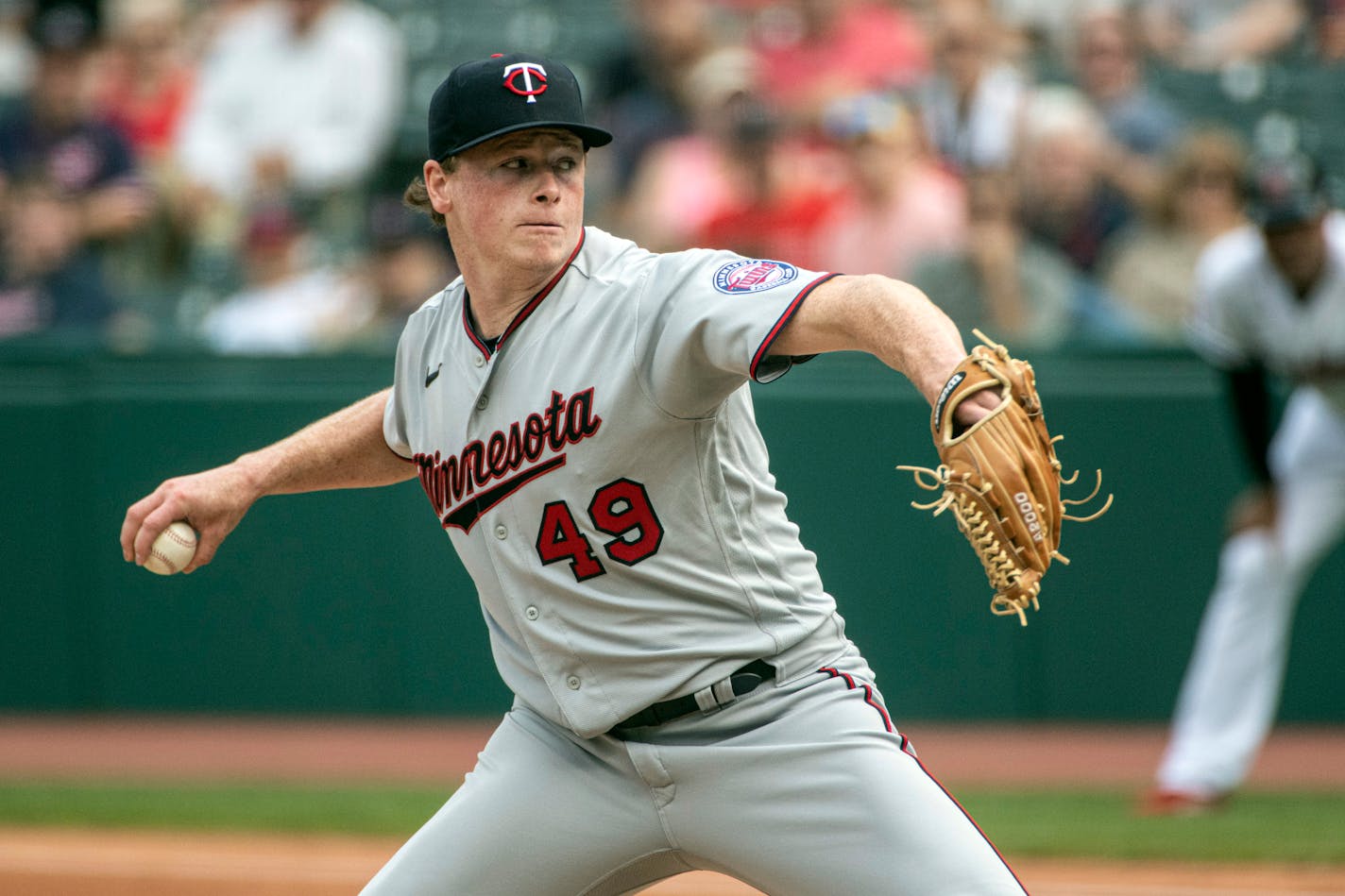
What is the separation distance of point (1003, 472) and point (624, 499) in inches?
28.9

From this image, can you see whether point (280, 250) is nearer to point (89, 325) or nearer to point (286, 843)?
point (89, 325)

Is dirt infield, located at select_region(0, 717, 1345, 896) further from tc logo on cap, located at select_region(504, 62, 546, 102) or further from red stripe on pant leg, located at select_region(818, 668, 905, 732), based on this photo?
tc logo on cap, located at select_region(504, 62, 546, 102)

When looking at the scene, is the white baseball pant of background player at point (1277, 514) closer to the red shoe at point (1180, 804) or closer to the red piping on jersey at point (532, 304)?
the red shoe at point (1180, 804)

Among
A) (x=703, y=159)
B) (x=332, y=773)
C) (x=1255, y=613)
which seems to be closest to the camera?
(x=1255, y=613)

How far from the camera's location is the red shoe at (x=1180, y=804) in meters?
5.59

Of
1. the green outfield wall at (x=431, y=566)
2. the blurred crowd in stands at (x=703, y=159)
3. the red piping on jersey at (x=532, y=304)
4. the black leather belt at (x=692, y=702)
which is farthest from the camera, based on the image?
the blurred crowd in stands at (x=703, y=159)

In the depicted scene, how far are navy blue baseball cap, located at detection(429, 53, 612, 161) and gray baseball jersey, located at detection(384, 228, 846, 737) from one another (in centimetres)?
27

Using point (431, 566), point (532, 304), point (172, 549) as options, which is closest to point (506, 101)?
point (532, 304)

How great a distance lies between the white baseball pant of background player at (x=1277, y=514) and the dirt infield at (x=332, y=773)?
489 mm

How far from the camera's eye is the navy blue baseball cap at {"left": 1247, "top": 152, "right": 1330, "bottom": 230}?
5.58 meters

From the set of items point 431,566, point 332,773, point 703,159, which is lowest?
point 332,773

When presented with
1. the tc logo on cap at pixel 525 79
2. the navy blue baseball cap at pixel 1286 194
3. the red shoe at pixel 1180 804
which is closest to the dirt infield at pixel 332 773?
the red shoe at pixel 1180 804

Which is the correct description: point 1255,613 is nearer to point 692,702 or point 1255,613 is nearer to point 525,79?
point 692,702

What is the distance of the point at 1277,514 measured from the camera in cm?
580
